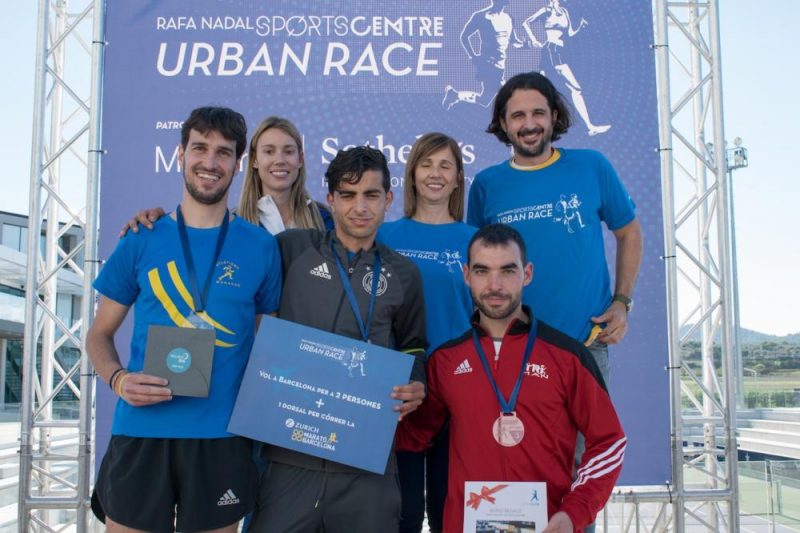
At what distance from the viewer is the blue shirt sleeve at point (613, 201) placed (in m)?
2.98

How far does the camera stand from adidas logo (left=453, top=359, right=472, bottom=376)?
2.40 metres

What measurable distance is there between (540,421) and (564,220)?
934 millimetres

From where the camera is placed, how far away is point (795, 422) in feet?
51.6

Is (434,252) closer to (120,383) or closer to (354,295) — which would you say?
(354,295)

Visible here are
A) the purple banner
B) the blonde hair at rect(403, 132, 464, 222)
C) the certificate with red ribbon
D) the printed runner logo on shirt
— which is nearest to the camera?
the certificate with red ribbon

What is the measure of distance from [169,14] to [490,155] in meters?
2.43

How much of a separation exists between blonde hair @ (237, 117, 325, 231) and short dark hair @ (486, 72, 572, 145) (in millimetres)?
918

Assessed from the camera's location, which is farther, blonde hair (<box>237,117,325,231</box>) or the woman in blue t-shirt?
blonde hair (<box>237,117,325,231</box>)

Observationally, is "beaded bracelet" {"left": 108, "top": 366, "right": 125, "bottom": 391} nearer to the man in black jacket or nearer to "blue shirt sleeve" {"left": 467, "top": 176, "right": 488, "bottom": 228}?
the man in black jacket

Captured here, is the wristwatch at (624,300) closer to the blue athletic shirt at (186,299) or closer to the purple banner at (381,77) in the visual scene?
→ the blue athletic shirt at (186,299)

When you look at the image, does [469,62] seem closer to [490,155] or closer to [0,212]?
[490,155]

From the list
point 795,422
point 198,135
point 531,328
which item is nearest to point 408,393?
point 531,328

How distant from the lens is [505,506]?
7.00 feet

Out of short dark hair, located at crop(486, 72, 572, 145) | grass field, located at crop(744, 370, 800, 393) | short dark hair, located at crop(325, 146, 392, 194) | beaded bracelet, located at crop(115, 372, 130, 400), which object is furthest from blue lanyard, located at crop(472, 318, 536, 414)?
grass field, located at crop(744, 370, 800, 393)
